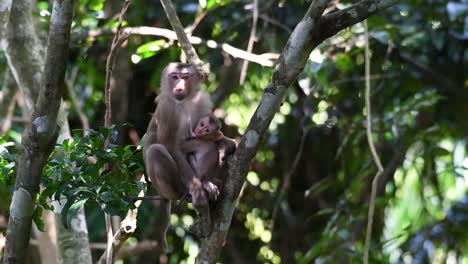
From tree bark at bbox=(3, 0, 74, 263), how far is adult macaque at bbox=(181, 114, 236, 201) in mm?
1440

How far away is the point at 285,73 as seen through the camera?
3.79m

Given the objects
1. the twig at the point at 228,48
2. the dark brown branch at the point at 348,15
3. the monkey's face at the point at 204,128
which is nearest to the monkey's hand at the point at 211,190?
the monkey's face at the point at 204,128

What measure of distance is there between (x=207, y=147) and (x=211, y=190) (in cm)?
84

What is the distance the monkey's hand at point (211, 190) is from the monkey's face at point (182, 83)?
3.31ft

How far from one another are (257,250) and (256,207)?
0.46 m

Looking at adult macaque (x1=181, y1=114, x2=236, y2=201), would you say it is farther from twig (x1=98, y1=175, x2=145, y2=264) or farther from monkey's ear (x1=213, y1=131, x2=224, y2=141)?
twig (x1=98, y1=175, x2=145, y2=264)

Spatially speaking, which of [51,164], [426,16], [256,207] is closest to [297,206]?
[256,207]

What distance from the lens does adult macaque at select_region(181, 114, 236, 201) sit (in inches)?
197

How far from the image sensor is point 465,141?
791cm

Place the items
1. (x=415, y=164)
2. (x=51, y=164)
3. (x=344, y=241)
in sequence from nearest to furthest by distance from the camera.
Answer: (x=51, y=164) < (x=344, y=241) < (x=415, y=164)

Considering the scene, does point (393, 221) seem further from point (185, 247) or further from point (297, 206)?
point (185, 247)

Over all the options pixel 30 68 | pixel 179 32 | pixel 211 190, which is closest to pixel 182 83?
pixel 179 32

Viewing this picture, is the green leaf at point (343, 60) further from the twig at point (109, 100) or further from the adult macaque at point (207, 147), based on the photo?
the twig at point (109, 100)

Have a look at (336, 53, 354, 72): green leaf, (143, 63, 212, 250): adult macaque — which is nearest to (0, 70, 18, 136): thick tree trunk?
(143, 63, 212, 250): adult macaque
